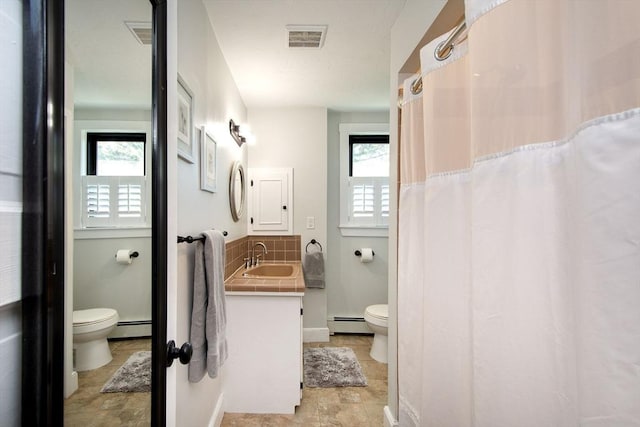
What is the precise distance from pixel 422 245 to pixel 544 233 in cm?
48

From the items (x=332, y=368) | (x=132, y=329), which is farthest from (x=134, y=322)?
(x=332, y=368)

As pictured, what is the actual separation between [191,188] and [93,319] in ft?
3.11

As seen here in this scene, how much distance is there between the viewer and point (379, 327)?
7.73 ft

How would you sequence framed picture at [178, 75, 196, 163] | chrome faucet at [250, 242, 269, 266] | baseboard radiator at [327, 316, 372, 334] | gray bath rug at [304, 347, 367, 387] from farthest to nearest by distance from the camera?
baseboard radiator at [327, 316, 372, 334] → chrome faucet at [250, 242, 269, 266] → gray bath rug at [304, 347, 367, 387] → framed picture at [178, 75, 196, 163]

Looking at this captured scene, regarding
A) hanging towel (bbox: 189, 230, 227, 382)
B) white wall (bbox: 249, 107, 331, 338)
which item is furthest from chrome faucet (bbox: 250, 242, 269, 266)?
hanging towel (bbox: 189, 230, 227, 382)

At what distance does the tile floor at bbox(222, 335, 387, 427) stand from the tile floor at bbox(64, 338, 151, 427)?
1372mm

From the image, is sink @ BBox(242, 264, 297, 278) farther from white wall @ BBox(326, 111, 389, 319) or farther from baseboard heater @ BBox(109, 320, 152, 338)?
baseboard heater @ BBox(109, 320, 152, 338)

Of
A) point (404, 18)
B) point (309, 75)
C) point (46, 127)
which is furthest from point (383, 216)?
point (46, 127)

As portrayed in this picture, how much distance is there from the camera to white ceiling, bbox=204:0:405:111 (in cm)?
152

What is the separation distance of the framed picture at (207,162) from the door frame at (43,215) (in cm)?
114

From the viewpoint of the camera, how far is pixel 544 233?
1.66ft

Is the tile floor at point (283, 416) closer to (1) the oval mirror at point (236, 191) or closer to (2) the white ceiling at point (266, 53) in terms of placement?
(2) the white ceiling at point (266, 53)

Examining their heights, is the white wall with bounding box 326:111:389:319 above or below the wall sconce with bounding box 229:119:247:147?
below

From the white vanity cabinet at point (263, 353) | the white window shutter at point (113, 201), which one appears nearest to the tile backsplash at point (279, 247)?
the white vanity cabinet at point (263, 353)
